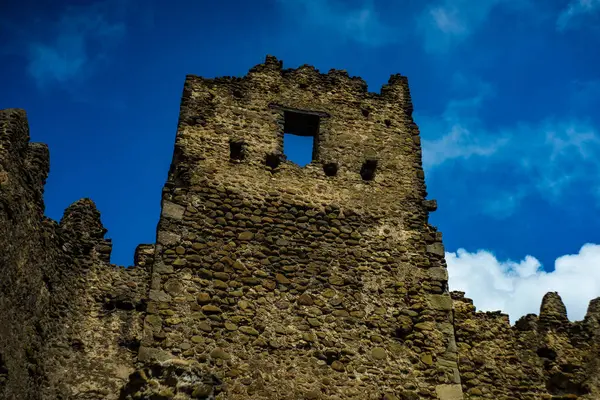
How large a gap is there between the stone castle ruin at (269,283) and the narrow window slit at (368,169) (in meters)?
0.02

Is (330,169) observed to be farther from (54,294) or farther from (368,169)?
(54,294)

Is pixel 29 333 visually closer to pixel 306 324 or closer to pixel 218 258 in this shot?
pixel 218 258

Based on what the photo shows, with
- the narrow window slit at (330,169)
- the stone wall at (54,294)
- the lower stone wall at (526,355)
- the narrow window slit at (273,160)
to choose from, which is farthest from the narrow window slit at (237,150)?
the lower stone wall at (526,355)

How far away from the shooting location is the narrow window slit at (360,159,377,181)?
11.5m

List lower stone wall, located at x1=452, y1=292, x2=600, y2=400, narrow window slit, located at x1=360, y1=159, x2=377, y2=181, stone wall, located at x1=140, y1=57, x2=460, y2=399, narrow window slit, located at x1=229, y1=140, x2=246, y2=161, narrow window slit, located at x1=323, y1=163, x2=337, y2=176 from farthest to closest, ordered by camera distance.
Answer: narrow window slit, located at x1=360, y1=159, x2=377, y2=181 < narrow window slit, located at x1=323, y1=163, x2=337, y2=176 < narrow window slit, located at x1=229, y1=140, x2=246, y2=161 < lower stone wall, located at x1=452, y1=292, x2=600, y2=400 < stone wall, located at x1=140, y1=57, x2=460, y2=399

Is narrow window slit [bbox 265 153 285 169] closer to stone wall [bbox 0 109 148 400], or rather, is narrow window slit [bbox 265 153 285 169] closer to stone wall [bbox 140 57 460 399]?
stone wall [bbox 140 57 460 399]

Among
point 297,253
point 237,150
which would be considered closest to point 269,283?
point 297,253

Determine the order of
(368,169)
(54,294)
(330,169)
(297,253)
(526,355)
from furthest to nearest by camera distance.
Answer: (368,169)
(330,169)
(526,355)
(297,253)
(54,294)

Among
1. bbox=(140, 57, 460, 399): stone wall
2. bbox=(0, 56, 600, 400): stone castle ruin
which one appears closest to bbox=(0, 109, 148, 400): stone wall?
bbox=(0, 56, 600, 400): stone castle ruin

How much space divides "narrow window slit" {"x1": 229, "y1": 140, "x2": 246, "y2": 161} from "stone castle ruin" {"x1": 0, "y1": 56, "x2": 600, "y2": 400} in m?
0.03

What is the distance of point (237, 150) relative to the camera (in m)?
11.2

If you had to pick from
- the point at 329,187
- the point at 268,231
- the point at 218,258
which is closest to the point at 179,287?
the point at 218,258

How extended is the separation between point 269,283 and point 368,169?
281 centimetres

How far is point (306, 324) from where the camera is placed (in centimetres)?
970
